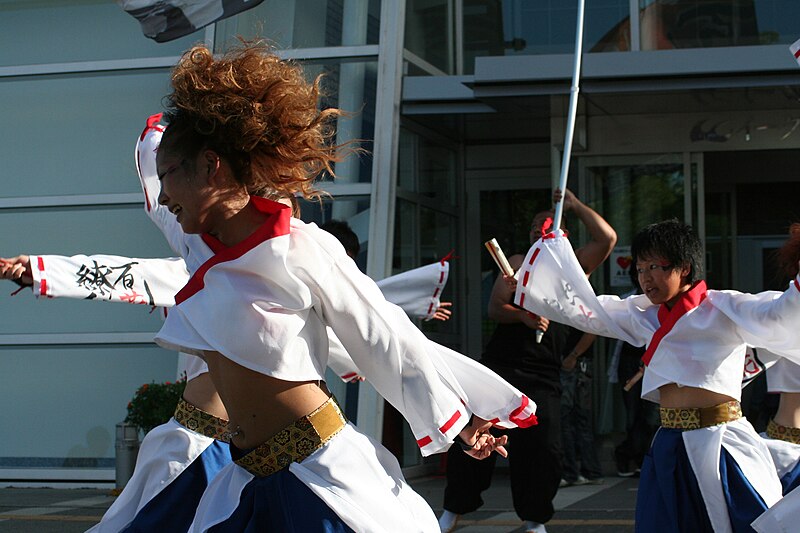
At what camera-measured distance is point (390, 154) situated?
9.76 m

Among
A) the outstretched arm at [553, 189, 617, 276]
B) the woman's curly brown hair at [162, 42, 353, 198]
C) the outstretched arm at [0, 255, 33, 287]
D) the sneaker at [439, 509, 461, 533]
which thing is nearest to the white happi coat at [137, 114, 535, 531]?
the woman's curly brown hair at [162, 42, 353, 198]

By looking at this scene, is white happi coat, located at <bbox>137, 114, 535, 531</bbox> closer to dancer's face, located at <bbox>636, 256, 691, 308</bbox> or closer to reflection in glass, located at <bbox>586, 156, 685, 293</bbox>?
dancer's face, located at <bbox>636, 256, 691, 308</bbox>

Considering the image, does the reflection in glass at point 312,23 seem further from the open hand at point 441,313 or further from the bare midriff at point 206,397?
the bare midriff at point 206,397

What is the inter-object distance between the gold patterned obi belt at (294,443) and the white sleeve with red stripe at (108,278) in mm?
1420

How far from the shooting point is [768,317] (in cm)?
467

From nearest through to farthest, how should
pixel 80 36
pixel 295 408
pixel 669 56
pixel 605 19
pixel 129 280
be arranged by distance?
pixel 295 408, pixel 129 280, pixel 669 56, pixel 605 19, pixel 80 36

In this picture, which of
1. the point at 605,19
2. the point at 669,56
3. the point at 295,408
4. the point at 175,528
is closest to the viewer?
the point at 295,408

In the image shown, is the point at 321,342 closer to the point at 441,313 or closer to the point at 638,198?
the point at 441,313

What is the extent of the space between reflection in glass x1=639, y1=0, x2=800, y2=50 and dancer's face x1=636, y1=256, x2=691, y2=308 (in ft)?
17.2

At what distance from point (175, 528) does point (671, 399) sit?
7.01 ft

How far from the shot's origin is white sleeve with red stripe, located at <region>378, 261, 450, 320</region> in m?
5.17

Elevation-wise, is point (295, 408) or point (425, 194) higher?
point (425, 194)

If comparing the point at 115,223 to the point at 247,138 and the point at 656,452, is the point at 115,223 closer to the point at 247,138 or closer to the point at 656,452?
the point at 656,452

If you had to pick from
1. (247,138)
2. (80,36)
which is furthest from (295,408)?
(80,36)
